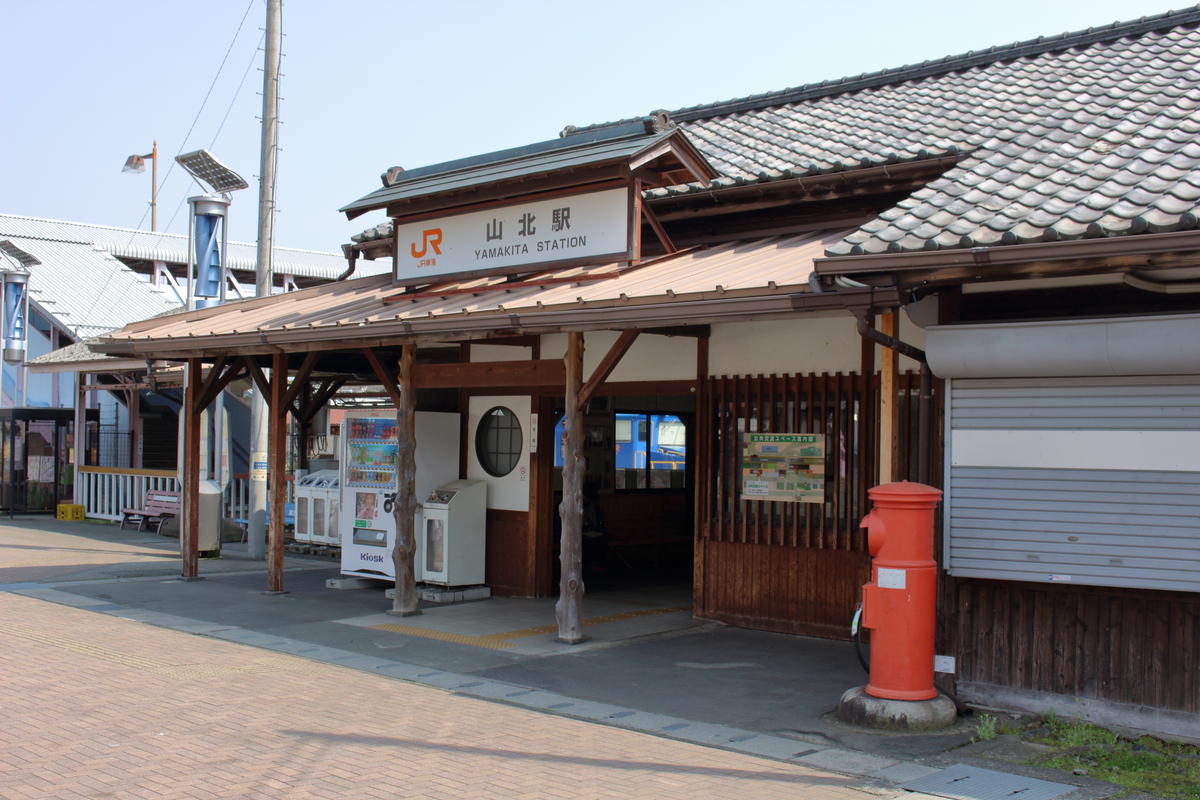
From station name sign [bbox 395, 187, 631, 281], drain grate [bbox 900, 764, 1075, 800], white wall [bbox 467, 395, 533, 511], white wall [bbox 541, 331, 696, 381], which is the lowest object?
drain grate [bbox 900, 764, 1075, 800]

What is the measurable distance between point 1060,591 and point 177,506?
1619 centimetres

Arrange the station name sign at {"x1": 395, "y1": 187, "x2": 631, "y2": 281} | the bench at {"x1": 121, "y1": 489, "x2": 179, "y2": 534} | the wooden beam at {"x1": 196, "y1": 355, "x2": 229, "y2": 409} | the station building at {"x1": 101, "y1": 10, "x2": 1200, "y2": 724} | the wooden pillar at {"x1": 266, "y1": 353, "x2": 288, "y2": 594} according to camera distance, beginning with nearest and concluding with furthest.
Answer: the station building at {"x1": 101, "y1": 10, "x2": 1200, "y2": 724}, the station name sign at {"x1": 395, "y1": 187, "x2": 631, "y2": 281}, the wooden pillar at {"x1": 266, "y1": 353, "x2": 288, "y2": 594}, the wooden beam at {"x1": 196, "y1": 355, "x2": 229, "y2": 409}, the bench at {"x1": 121, "y1": 489, "x2": 179, "y2": 534}

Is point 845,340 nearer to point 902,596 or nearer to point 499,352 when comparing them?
point 902,596

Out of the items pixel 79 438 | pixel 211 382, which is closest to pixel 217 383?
pixel 211 382

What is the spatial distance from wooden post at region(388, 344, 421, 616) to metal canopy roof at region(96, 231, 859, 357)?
662 mm

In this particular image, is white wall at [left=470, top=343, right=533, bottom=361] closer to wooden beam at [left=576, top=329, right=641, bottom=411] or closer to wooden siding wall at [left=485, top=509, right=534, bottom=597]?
wooden siding wall at [left=485, top=509, right=534, bottom=597]

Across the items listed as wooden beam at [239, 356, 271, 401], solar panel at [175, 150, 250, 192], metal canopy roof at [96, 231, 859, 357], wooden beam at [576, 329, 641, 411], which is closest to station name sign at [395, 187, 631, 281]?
metal canopy roof at [96, 231, 859, 357]

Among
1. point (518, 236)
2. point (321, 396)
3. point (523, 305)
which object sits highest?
point (518, 236)

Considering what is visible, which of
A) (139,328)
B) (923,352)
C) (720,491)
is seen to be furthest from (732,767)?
(139,328)

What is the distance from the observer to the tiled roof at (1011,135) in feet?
21.6

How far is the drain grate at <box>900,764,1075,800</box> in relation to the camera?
5582mm

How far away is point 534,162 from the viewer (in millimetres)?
10375

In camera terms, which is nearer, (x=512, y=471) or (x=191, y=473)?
(x=512, y=471)

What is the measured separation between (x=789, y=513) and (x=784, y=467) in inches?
16.6
